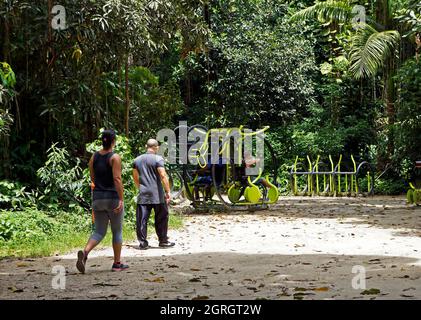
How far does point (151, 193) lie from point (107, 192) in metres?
2.45

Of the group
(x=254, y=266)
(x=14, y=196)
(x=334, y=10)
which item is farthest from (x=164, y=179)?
(x=334, y=10)

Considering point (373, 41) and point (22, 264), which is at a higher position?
point (373, 41)

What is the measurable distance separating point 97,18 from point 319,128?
1711cm

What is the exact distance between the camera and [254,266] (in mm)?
9781

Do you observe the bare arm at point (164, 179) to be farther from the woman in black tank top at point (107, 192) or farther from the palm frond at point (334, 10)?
the palm frond at point (334, 10)

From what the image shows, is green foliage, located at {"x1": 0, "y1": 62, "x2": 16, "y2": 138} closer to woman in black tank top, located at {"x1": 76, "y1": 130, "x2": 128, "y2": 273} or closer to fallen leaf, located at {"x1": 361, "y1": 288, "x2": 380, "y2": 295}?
woman in black tank top, located at {"x1": 76, "y1": 130, "x2": 128, "y2": 273}

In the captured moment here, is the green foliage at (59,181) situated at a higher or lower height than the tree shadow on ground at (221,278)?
higher

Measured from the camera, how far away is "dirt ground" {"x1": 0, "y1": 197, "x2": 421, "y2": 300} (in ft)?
25.7

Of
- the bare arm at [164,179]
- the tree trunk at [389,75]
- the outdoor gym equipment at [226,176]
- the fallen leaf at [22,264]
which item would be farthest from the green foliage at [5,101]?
the tree trunk at [389,75]

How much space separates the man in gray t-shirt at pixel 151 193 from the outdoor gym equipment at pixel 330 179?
1428 centimetres

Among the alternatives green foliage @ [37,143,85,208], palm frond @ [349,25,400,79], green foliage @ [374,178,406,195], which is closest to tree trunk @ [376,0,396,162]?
palm frond @ [349,25,400,79]

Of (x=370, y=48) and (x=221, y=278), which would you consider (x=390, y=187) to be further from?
(x=221, y=278)

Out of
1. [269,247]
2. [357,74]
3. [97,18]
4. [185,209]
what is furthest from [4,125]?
[357,74]

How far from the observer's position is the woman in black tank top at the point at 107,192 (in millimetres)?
9336
